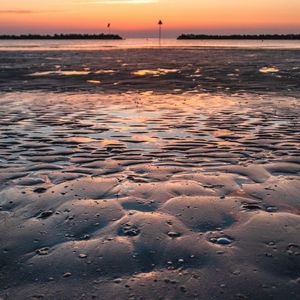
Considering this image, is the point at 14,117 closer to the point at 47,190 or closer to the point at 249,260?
the point at 47,190

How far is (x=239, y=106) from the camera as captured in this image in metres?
15.0

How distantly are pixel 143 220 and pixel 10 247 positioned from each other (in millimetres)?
1607

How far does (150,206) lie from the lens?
576 cm

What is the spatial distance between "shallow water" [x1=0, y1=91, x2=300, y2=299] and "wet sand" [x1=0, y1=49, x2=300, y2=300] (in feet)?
0.06

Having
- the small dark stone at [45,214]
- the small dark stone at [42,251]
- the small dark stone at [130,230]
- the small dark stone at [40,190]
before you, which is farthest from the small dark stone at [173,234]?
the small dark stone at [40,190]

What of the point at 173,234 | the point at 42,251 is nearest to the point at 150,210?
the point at 173,234

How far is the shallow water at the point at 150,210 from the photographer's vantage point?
3.91 metres

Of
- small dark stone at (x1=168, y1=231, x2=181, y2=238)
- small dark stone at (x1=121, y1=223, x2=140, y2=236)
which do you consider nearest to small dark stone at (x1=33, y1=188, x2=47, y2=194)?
small dark stone at (x1=121, y1=223, x2=140, y2=236)

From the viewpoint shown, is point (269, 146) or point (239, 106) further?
point (239, 106)

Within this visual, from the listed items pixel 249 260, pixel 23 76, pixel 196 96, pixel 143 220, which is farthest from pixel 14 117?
pixel 23 76

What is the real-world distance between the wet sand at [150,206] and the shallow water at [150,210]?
18mm

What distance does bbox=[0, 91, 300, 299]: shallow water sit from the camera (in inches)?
154

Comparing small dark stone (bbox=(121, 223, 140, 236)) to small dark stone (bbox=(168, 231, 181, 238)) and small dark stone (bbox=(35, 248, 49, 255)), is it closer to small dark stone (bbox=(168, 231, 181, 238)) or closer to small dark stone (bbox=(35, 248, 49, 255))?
small dark stone (bbox=(168, 231, 181, 238))

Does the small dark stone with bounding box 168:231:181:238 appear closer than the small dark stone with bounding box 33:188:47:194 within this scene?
Yes
